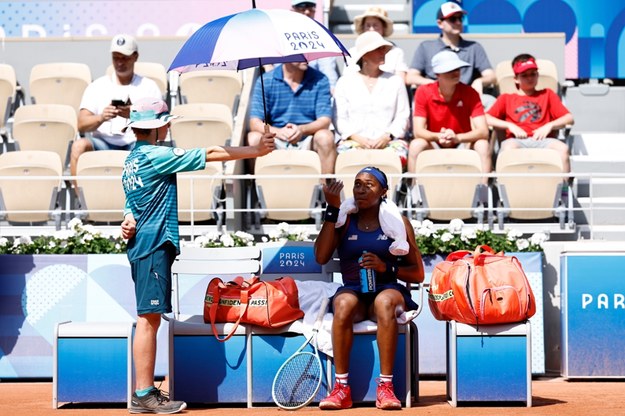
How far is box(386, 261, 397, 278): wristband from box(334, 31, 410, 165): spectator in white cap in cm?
376

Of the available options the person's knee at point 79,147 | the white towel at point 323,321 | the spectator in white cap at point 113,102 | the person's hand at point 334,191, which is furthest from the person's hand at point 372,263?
the person's knee at point 79,147

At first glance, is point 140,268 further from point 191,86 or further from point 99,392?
point 191,86

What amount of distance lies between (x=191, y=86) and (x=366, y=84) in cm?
Result: 221

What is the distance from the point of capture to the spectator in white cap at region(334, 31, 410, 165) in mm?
12492

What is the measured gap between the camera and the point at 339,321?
836 cm

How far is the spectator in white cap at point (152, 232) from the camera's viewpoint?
8.17 metres

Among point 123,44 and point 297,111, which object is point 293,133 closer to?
point 297,111

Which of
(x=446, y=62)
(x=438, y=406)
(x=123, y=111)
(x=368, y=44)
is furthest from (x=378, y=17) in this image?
(x=438, y=406)

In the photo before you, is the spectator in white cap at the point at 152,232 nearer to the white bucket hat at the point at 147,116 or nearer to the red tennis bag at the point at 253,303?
the white bucket hat at the point at 147,116

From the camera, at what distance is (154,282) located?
26.8 feet

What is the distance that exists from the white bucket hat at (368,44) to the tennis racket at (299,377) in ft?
15.5

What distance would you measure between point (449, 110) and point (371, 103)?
77 cm

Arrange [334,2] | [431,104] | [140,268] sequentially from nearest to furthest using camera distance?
[140,268], [431,104], [334,2]

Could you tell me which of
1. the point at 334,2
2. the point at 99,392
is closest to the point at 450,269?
the point at 99,392
